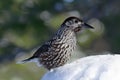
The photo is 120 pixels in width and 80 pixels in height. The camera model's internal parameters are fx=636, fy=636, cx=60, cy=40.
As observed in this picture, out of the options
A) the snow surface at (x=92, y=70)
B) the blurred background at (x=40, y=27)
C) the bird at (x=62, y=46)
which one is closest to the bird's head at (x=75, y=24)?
the bird at (x=62, y=46)

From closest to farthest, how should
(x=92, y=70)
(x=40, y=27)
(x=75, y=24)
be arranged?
(x=92, y=70) → (x=75, y=24) → (x=40, y=27)

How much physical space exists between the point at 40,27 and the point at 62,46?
4.47 m

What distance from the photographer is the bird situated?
18.9 ft

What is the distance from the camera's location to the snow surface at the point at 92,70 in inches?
173

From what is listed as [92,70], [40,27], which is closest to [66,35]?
[92,70]

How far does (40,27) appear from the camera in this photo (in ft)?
33.7

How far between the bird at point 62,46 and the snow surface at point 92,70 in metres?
0.84

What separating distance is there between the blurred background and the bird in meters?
3.88

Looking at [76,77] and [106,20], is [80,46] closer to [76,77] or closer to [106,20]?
[106,20]

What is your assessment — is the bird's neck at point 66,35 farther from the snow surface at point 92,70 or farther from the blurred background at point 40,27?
the blurred background at point 40,27

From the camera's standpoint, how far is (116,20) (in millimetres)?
10758

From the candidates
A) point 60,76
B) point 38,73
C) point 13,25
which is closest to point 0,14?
point 13,25

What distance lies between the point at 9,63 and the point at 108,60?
6.40 metres

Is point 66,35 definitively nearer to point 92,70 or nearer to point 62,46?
point 62,46
